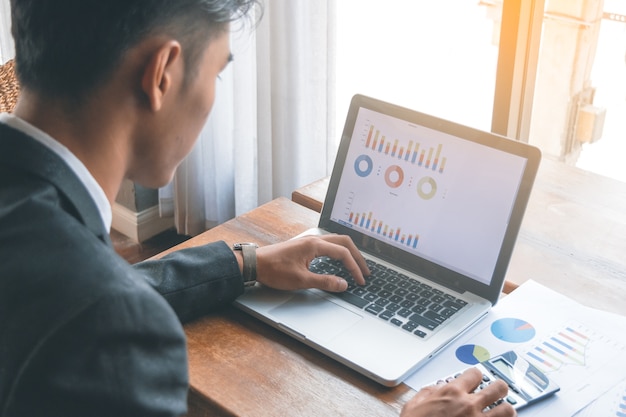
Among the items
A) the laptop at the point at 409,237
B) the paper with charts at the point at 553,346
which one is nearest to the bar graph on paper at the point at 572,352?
the paper with charts at the point at 553,346

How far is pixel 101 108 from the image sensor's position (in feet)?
2.61

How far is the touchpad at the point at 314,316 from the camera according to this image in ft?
3.63

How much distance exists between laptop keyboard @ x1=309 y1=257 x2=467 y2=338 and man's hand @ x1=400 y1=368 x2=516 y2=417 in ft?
0.43

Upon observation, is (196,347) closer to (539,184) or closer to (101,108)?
(101,108)

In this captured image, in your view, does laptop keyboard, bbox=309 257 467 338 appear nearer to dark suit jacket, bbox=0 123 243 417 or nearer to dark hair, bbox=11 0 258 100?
dark suit jacket, bbox=0 123 243 417

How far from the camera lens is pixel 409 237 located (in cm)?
126

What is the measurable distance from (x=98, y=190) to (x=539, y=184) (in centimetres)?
102

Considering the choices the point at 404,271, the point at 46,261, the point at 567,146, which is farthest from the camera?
the point at 567,146

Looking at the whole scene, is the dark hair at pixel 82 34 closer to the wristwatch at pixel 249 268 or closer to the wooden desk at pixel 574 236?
the wristwatch at pixel 249 268

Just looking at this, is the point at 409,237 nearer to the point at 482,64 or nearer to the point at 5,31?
the point at 482,64

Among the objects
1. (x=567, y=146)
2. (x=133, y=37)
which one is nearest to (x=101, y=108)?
(x=133, y=37)

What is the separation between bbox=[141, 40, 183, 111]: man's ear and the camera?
2.58 ft

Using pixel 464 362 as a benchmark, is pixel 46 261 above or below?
above

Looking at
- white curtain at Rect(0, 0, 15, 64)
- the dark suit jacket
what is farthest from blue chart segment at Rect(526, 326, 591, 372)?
white curtain at Rect(0, 0, 15, 64)
